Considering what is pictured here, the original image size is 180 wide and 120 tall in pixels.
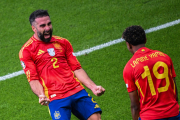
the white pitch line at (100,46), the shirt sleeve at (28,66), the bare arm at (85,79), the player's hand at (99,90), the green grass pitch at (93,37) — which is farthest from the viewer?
the white pitch line at (100,46)

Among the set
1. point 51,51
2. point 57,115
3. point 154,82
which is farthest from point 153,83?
point 51,51

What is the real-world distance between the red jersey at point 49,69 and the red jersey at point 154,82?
3.99 ft

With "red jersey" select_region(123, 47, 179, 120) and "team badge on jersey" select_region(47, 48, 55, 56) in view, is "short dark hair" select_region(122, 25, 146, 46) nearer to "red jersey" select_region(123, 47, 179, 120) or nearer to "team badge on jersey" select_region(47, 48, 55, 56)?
"red jersey" select_region(123, 47, 179, 120)

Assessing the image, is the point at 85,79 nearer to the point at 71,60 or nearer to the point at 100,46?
the point at 71,60

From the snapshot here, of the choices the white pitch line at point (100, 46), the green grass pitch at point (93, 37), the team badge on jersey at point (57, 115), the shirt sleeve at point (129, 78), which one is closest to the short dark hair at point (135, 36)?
the shirt sleeve at point (129, 78)

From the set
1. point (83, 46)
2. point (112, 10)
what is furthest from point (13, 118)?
point (112, 10)

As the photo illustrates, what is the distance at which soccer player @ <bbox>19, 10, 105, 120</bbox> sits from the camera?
4.42 m

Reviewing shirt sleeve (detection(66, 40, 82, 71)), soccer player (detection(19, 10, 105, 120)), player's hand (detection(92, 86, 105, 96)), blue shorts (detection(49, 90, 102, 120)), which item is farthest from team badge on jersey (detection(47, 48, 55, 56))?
player's hand (detection(92, 86, 105, 96))

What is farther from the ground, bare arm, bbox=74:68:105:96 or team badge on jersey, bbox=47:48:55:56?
team badge on jersey, bbox=47:48:55:56

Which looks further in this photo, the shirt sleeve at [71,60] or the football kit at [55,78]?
the shirt sleeve at [71,60]

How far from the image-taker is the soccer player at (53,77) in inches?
174

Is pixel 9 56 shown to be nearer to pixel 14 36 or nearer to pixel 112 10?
pixel 14 36

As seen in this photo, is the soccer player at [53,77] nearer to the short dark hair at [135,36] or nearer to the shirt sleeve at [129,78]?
the shirt sleeve at [129,78]

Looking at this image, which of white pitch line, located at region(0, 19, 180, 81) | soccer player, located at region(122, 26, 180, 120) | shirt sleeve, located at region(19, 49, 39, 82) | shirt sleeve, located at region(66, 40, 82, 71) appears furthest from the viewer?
white pitch line, located at region(0, 19, 180, 81)
